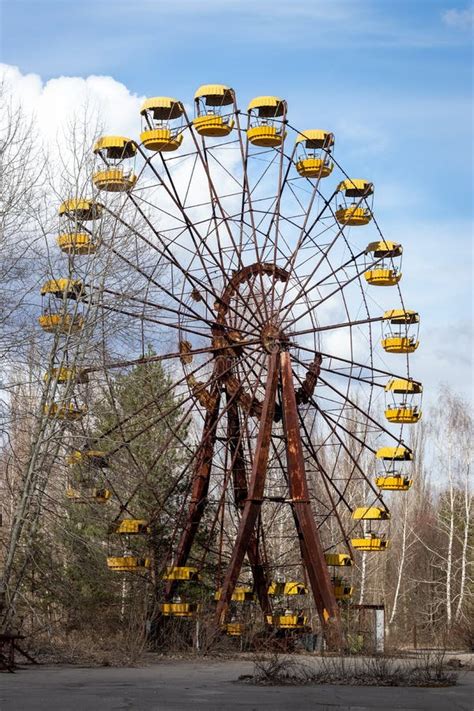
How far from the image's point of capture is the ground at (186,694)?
1415 cm

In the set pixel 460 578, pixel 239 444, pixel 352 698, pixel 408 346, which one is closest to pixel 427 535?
pixel 460 578

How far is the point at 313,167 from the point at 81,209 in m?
6.79

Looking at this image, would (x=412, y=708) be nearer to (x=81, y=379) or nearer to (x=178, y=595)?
(x=81, y=379)

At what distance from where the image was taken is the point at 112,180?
27.2m

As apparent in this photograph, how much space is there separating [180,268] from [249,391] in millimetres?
4001

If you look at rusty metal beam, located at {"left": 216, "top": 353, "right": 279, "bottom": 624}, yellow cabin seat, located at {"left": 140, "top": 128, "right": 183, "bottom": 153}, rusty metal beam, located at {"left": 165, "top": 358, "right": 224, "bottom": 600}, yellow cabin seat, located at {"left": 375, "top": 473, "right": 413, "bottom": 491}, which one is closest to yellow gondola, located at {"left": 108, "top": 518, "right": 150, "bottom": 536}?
rusty metal beam, located at {"left": 165, "top": 358, "right": 224, "bottom": 600}

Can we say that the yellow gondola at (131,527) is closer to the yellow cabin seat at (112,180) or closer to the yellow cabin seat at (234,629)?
the yellow cabin seat at (234,629)

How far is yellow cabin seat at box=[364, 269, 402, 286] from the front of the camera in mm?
31625

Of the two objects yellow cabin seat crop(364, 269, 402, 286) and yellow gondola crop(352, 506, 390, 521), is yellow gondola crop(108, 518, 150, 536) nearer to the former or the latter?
yellow gondola crop(352, 506, 390, 521)

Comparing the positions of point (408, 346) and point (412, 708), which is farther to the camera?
point (408, 346)

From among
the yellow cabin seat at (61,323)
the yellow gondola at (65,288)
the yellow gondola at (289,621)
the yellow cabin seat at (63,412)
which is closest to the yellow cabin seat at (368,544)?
the yellow gondola at (289,621)

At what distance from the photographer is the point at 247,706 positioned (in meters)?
14.1

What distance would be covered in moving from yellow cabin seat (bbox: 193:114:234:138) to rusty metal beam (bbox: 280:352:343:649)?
6.87 metres

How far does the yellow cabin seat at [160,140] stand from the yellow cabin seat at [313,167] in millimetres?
3373
